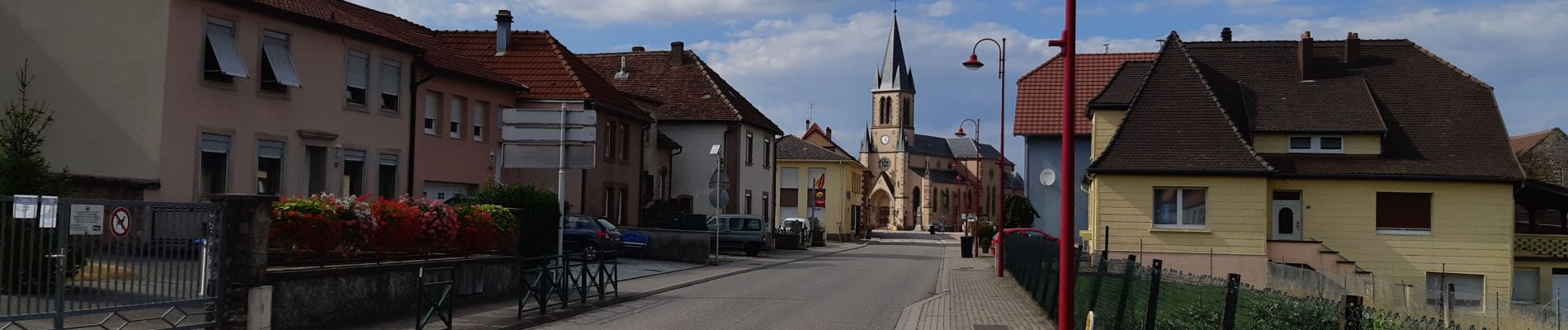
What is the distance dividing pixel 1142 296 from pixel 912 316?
25.0ft

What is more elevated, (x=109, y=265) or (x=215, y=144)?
(x=215, y=144)

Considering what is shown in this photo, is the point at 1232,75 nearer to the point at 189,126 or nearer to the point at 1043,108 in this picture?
the point at 1043,108

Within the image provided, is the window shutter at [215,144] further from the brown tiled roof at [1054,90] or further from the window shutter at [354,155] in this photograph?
the brown tiled roof at [1054,90]

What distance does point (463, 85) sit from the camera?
32156 millimetres

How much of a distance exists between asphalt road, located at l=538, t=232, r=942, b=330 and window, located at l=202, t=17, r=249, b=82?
9051 millimetres

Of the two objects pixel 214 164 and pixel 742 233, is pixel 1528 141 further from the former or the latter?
pixel 214 164

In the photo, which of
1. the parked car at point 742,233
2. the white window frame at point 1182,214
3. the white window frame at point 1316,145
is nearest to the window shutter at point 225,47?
the parked car at point 742,233

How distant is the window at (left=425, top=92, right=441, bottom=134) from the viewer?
3044 centimetres

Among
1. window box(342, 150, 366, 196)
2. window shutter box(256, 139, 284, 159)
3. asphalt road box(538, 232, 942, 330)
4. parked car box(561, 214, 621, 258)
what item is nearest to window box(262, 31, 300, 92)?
window shutter box(256, 139, 284, 159)

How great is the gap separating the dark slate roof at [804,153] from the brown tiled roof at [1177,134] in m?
43.2

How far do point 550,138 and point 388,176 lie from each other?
10.6 metres

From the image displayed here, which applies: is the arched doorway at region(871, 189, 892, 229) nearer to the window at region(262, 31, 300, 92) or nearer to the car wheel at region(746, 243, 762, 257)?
the car wheel at region(746, 243, 762, 257)

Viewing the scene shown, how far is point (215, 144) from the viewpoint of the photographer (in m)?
22.8

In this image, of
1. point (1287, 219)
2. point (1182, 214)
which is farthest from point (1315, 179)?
point (1182, 214)
